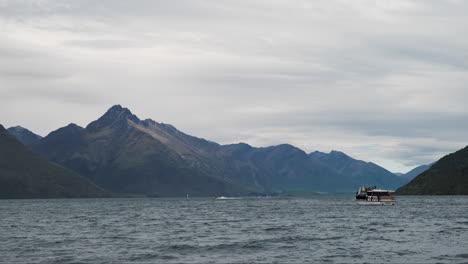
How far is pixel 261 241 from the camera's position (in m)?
82.2

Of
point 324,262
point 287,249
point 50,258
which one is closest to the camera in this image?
point 324,262

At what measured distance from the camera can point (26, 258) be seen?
66.4 meters

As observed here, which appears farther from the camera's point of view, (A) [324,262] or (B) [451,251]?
(B) [451,251]

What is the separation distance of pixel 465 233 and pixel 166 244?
45.5 meters

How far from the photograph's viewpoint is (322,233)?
95438 millimetres

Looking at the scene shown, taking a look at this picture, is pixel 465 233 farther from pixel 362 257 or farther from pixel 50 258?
pixel 50 258

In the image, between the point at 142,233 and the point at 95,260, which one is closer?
the point at 95,260

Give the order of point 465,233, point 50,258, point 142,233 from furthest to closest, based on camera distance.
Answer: point 142,233 → point 465,233 → point 50,258

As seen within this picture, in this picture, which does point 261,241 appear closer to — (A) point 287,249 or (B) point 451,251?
(A) point 287,249

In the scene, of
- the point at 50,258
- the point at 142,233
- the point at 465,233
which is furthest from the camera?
the point at 142,233

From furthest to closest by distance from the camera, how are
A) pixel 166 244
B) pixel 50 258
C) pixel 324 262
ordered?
pixel 166 244, pixel 50 258, pixel 324 262

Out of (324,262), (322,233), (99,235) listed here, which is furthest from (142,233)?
(324,262)

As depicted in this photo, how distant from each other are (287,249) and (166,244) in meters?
16.8

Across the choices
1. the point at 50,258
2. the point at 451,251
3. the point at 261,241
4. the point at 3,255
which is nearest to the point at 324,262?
the point at 451,251
